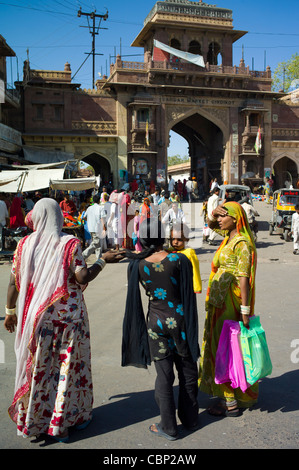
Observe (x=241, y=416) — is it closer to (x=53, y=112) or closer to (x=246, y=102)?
(x=53, y=112)

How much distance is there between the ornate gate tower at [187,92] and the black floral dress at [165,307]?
25011mm

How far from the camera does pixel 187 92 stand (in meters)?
28.2

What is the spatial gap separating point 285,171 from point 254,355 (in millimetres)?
33812

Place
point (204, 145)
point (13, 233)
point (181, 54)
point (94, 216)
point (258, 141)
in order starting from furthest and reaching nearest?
1. point (204, 145)
2. point (258, 141)
3. point (181, 54)
4. point (13, 233)
5. point (94, 216)

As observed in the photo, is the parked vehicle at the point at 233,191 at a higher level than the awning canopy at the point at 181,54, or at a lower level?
lower

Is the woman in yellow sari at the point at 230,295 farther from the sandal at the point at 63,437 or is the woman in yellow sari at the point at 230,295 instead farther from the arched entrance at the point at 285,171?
the arched entrance at the point at 285,171

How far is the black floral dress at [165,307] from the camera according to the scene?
280 centimetres

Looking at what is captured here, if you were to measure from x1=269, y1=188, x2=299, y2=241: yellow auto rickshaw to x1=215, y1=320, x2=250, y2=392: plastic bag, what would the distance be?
11.1 meters

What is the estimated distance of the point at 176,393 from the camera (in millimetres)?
3539

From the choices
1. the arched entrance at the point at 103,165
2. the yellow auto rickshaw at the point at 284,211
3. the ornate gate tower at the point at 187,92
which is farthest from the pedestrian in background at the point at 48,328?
the arched entrance at the point at 103,165

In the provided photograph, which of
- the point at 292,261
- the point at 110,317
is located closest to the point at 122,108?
the point at 292,261

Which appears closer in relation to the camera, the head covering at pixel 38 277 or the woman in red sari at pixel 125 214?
the head covering at pixel 38 277

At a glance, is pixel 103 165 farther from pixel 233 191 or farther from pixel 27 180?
pixel 27 180

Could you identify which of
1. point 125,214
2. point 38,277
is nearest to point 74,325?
point 38,277
